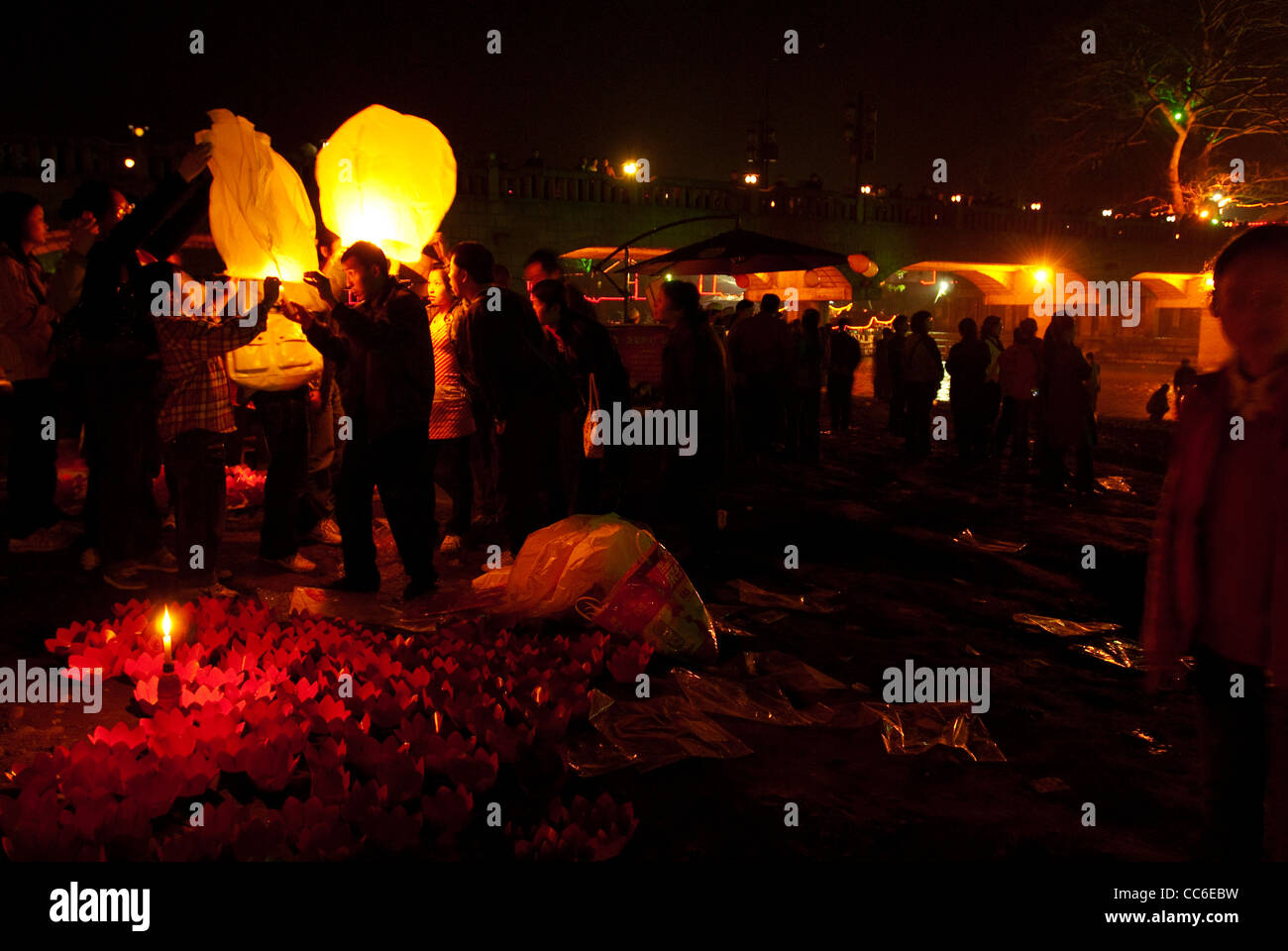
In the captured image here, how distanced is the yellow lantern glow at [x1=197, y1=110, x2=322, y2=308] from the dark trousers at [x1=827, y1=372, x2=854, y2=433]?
10.6 m

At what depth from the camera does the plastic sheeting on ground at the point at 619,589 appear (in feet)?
14.5

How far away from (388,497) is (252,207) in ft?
5.17

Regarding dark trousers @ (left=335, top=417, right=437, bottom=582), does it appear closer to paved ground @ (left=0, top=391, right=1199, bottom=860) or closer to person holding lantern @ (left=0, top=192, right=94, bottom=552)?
paved ground @ (left=0, top=391, right=1199, bottom=860)

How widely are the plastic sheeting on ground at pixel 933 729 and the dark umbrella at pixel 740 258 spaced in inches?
296

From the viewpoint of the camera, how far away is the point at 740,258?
10945 mm

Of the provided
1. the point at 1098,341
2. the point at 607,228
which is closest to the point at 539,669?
the point at 607,228

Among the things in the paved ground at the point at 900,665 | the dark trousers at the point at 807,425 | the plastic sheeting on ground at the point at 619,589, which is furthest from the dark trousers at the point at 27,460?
the dark trousers at the point at 807,425

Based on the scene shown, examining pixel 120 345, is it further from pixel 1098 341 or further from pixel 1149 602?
pixel 1098 341

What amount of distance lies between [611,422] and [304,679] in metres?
3.77

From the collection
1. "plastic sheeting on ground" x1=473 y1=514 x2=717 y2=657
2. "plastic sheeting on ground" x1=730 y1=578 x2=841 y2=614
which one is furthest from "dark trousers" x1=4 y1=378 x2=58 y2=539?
"plastic sheeting on ground" x1=730 y1=578 x2=841 y2=614

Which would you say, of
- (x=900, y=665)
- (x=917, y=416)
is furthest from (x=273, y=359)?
(x=917, y=416)

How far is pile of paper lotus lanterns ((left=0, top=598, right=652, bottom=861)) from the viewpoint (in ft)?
8.54

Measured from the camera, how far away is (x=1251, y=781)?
243 centimetres

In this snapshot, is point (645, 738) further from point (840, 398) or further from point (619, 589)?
point (840, 398)
